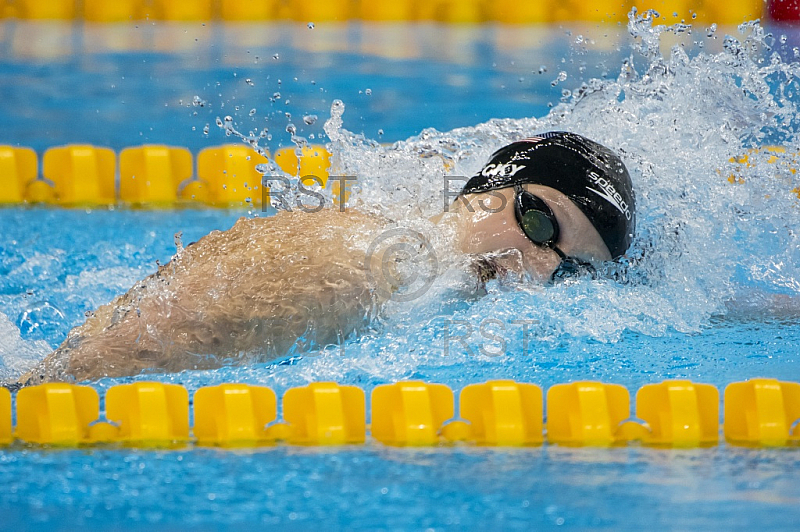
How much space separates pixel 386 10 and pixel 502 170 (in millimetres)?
4040

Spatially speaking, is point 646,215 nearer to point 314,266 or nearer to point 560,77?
point 314,266

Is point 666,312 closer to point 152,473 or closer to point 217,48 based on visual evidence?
point 152,473

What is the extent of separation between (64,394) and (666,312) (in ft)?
5.38

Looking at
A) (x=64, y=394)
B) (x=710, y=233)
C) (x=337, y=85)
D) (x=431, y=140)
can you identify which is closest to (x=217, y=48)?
(x=337, y=85)

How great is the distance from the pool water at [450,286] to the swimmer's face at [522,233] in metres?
0.09

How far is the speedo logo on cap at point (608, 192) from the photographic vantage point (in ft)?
7.59

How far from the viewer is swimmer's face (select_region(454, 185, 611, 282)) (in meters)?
2.26

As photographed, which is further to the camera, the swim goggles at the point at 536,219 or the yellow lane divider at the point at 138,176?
the yellow lane divider at the point at 138,176
